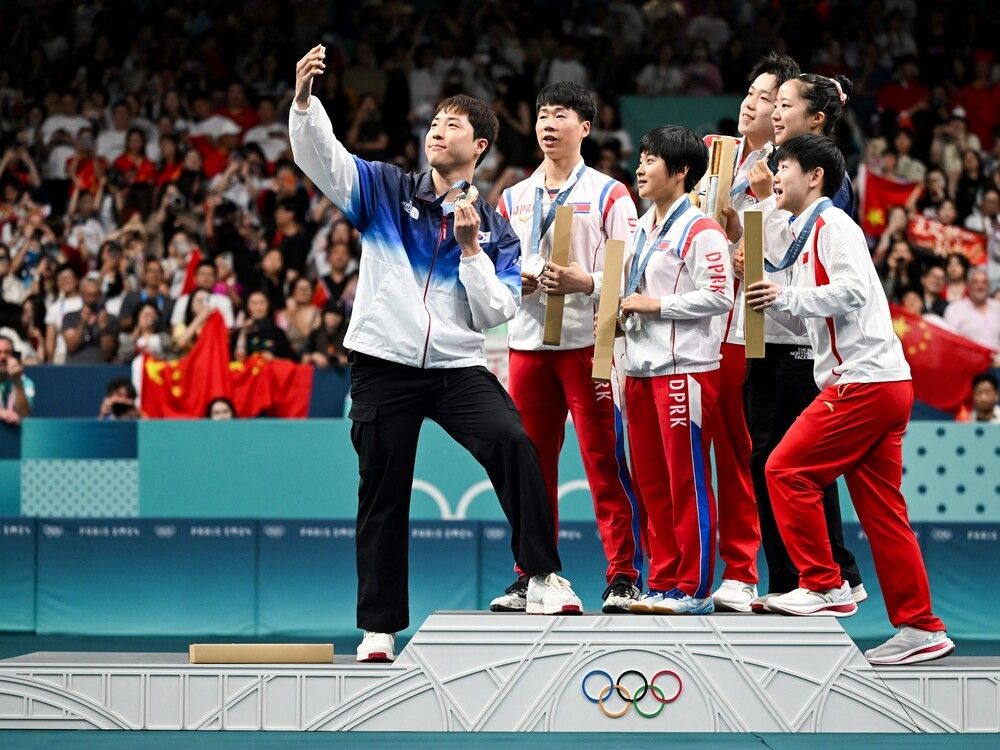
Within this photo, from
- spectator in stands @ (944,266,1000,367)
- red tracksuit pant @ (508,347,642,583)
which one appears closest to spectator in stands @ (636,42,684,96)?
spectator in stands @ (944,266,1000,367)

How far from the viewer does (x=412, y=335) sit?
5930 millimetres

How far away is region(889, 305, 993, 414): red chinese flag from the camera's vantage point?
444 inches

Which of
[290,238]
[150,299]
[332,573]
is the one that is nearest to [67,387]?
[150,299]

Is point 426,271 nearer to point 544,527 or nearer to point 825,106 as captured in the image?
point 544,527

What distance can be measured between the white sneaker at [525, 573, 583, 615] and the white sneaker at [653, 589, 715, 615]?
350 millimetres

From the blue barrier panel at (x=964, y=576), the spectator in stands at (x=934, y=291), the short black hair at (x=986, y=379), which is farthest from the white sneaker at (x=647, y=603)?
the spectator in stands at (x=934, y=291)

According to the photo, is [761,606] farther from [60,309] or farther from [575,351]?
[60,309]

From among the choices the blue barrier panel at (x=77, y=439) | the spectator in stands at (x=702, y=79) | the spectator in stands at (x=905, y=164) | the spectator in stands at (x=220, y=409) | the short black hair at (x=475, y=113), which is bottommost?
the blue barrier panel at (x=77, y=439)

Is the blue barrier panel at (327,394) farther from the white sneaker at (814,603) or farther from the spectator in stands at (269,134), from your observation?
the white sneaker at (814,603)

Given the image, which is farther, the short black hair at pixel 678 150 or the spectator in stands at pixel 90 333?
the spectator in stands at pixel 90 333

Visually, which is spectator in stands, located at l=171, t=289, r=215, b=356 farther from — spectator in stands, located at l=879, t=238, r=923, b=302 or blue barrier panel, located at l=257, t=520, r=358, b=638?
spectator in stands, located at l=879, t=238, r=923, b=302

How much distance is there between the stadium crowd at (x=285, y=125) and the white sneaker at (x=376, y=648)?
5.95 metres

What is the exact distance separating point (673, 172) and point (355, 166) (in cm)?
134

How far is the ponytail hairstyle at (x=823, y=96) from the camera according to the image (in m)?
6.36
